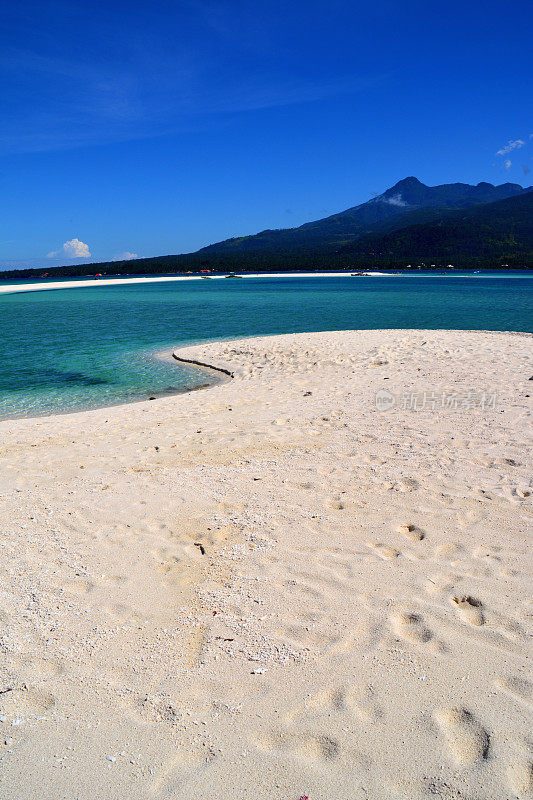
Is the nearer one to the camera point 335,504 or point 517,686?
point 517,686

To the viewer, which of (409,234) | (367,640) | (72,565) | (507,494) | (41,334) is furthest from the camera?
(409,234)

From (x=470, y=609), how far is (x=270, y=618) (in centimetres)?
156

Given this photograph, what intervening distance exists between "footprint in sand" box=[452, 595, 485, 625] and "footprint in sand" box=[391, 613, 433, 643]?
33cm

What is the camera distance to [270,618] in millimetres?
3797

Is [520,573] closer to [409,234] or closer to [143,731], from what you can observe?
[143,731]

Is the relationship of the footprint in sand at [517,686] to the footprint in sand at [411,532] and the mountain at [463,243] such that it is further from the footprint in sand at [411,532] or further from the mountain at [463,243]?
the mountain at [463,243]

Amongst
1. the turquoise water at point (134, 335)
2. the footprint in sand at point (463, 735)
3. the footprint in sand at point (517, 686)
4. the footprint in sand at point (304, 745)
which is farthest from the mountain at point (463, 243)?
the footprint in sand at point (304, 745)

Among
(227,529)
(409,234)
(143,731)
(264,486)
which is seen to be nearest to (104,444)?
(264,486)

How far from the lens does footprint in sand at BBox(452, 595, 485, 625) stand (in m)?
3.67

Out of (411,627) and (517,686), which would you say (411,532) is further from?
(517,686)

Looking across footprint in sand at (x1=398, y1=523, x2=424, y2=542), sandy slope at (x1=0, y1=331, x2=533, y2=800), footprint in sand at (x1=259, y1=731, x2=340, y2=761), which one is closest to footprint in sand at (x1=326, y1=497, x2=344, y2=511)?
sandy slope at (x1=0, y1=331, x2=533, y2=800)

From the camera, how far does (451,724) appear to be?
2.85 meters

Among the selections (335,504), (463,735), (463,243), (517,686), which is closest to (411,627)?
(517,686)

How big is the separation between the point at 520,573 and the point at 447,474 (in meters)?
2.13
